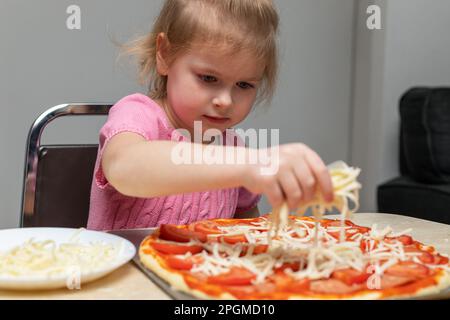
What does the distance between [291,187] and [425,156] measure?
234 centimetres

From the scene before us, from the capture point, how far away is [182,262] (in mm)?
841

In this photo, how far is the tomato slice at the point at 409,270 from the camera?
0.84 meters

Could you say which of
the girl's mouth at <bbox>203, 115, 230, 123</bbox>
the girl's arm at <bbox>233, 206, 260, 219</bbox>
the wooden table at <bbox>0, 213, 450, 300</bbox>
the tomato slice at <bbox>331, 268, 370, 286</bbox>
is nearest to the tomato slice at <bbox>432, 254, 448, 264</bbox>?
the tomato slice at <bbox>331, 268, 370, 286</bbox>

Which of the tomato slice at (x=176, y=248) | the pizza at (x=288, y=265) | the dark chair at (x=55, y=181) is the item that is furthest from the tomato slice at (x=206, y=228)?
the dark chair at (x=55, y=181)

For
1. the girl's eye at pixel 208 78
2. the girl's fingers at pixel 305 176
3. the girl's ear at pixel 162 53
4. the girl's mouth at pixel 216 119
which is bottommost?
the girl's fingers at pixel 305 176

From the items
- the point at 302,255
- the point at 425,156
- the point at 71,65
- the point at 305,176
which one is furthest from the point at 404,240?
the point at 71,65

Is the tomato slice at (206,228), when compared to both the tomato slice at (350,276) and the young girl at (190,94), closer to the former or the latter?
the young girl at (190,94)

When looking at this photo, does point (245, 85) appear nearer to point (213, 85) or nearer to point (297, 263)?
point (213, 85)

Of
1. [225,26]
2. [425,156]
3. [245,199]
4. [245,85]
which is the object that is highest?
[225,26]

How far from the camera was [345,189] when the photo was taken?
0.81 m

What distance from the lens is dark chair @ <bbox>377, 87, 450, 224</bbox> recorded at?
9.40 feet

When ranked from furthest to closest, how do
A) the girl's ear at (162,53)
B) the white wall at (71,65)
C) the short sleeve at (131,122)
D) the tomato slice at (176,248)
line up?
the white wall at (71,65) → the girl's ear at (162,53) → the short sleeve at (131,122) → the tomato slice at (176,248)

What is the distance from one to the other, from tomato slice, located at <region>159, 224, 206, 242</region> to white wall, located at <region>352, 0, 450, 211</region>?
2587 mm

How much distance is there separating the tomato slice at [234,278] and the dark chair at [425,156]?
7.01 ft
